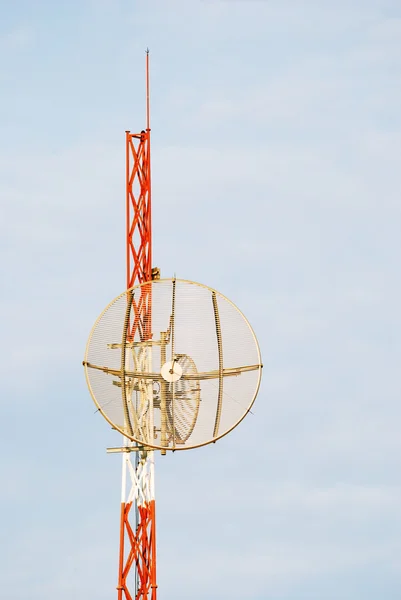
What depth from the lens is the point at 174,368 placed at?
7400 centimetres

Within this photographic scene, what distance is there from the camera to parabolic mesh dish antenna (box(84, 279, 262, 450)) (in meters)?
72.8

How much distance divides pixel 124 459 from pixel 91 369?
15.5ft

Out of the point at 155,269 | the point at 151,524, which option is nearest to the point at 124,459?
the point at 151,524

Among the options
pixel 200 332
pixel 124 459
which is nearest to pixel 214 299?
pixel 200 332

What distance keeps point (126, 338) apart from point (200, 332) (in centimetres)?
271

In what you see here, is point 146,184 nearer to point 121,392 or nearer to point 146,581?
point 121,392

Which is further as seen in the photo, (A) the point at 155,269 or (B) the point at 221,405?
(A) the point at 155,269

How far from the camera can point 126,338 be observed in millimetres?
73250

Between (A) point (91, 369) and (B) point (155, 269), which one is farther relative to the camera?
(B) point (155, 269)

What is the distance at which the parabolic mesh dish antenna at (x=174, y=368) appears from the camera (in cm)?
7275

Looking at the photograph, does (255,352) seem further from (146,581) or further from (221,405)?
(146,581)

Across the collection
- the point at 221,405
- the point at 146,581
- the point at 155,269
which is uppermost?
the point at 155,269

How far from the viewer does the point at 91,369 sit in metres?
72.2

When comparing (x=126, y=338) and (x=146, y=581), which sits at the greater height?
(x=126, y=338)
